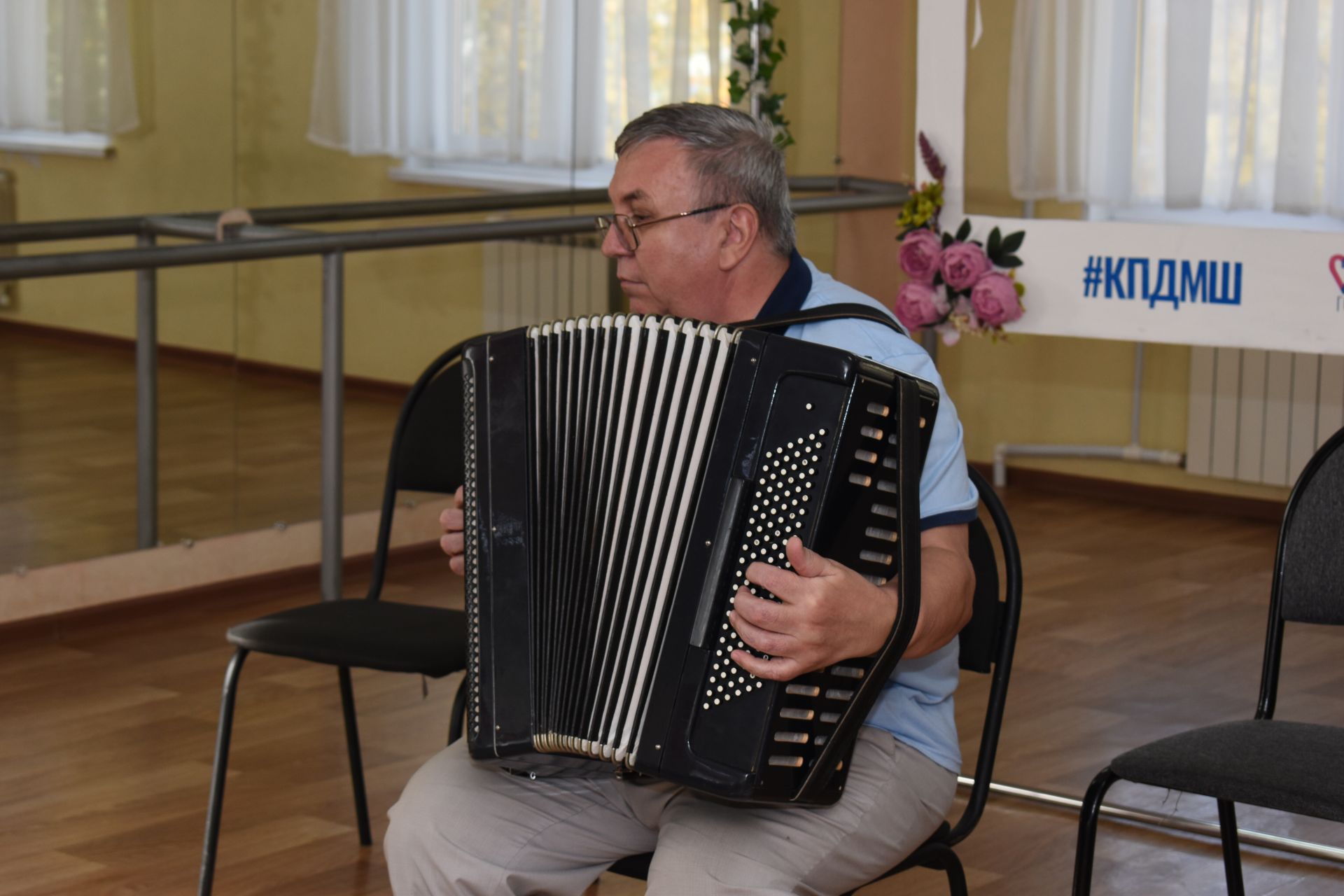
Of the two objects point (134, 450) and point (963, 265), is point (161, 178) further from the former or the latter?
point (963, 265)

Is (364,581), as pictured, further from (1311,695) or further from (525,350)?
(525,350)

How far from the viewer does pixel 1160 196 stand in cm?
296

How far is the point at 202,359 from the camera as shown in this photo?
4012 millimetres

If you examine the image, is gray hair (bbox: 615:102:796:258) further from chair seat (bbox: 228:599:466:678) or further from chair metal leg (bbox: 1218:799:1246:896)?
chair metal leg (bbox: 1218:799:1246:896)

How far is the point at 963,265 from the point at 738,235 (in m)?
1.09

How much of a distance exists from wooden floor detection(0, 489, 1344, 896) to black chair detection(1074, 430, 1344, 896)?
553 millimetres

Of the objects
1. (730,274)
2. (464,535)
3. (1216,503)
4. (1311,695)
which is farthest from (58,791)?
(1216,503)

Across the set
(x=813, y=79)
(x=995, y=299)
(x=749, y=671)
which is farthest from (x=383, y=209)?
(x=749, y=671)

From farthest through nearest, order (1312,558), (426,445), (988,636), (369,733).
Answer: (369,733), (426,445), (1312,558), (988,636)

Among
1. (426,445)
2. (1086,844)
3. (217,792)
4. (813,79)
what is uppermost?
(813,79)

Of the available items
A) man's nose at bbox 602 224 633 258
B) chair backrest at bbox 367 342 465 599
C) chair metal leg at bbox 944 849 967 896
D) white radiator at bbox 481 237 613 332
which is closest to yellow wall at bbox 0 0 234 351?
white radiator at bbox 481 237 613 332

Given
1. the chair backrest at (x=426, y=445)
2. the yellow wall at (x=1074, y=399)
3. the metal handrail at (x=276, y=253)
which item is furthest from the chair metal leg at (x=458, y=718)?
the yellow wall at (x=1074, y=399)

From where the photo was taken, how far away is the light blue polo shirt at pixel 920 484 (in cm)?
171

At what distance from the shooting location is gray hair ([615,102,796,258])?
1.83 m
